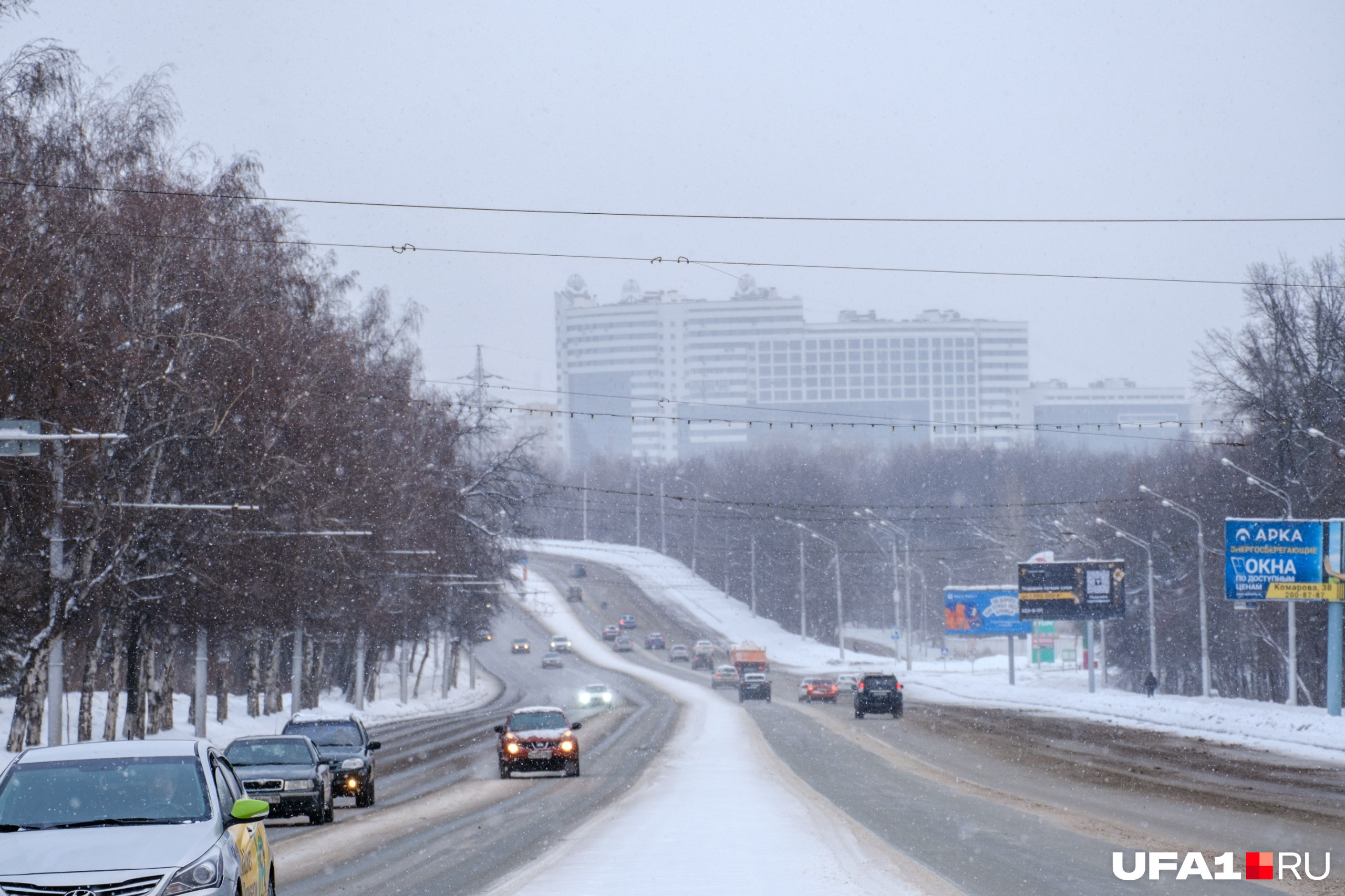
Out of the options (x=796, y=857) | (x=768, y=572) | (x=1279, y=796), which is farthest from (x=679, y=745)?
(x=768, y=572)

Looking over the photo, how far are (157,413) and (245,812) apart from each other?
27.3 m

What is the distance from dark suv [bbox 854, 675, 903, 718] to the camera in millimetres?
56438

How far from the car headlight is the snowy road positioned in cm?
700

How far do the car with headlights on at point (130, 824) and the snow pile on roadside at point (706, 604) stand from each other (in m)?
91.0

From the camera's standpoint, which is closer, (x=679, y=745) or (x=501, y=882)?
(x=501, y=882)

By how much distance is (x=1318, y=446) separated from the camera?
198 ft

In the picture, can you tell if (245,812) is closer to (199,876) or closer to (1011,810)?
(199,876)

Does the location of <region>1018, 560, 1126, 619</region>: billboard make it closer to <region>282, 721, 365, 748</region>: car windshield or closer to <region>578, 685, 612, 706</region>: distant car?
<region>578, 685, 612, 706</region>: distant car

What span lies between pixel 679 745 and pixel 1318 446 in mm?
32204

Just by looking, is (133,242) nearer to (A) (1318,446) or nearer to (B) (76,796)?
(B) (76,796)

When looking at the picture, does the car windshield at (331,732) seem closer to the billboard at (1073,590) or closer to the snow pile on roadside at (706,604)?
the billboard at (1073,590)

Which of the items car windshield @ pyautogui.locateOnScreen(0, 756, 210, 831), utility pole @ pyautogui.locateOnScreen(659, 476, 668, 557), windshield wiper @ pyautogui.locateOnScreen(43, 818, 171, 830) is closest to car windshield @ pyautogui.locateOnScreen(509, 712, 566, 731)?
car windshield @ pyautogui.locateOnScreen(0, 756, 210, 831)

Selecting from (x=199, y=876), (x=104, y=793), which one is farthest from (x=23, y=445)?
(x=199, y=876)

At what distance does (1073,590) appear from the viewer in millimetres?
71375
